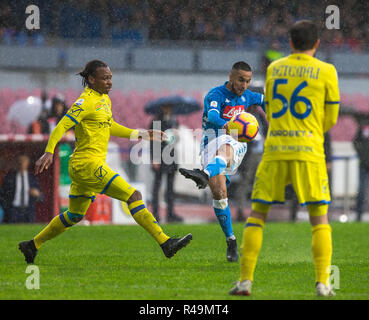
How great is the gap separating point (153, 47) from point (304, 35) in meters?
17.1

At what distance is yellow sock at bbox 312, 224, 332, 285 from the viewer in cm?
527

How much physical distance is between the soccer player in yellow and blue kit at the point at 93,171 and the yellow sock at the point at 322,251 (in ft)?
6.63

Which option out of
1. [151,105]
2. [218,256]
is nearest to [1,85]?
[151,105]

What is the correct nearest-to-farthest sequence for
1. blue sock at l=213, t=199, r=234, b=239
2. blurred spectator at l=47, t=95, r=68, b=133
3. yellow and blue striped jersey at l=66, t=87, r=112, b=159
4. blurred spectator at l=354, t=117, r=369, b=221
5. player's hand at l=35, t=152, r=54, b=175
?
player's hand at l=35, t=152, r=54, b=175, yellow and blue striped jersey at l=66, t=87, r=112, b=159, blue sock at l=213, t=199, r=234, b=239, blurred spectator at l=47, t=95, r=68, b=133, blurred spectator at l=354, t=117, r=369, b=221

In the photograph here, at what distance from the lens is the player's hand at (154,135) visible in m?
7.64

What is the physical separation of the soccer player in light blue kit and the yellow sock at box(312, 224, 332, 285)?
2306 millimetres

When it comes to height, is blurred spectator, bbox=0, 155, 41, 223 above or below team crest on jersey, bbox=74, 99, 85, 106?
below

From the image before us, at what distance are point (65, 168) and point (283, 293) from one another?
26.0 ft

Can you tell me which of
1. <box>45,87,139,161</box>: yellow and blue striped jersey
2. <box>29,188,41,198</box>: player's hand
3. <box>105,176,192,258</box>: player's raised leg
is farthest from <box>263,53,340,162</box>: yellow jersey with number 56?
<box>29,188,41,198</box>: player's hand

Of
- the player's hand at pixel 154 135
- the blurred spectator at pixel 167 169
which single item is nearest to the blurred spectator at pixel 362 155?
the blurred spectator at pixel 167 169

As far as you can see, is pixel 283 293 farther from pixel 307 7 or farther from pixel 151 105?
pixel 307 7

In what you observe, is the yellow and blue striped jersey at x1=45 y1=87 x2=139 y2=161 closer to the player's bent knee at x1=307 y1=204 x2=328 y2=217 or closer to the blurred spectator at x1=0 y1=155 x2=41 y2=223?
the player's bent knee at x1=307 y1=204 x2=328 y2=217

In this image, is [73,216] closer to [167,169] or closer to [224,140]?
[224,140]

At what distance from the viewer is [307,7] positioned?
19828 millimetres
